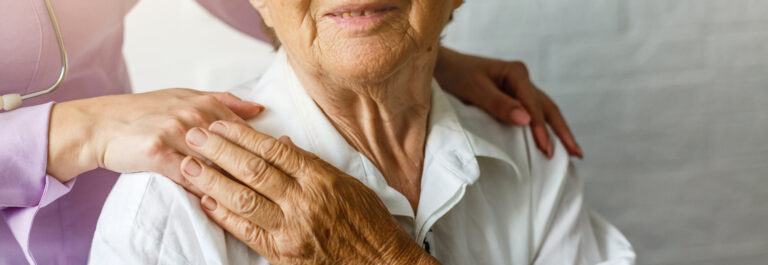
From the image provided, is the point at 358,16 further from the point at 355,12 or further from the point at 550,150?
the point at 550,150

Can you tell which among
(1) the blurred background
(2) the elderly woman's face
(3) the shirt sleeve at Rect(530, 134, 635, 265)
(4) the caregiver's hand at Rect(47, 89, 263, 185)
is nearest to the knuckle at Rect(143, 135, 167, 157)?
(4) the caregiver's hand at Rect(47, 89, 263, 185)

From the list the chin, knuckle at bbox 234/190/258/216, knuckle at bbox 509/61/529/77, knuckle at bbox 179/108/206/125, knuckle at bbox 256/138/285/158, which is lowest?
knuckle at bbox 509/61/529/77

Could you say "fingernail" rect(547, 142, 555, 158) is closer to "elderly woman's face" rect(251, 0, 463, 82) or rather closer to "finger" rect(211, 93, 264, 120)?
"elderly woman's face" rect(251, 0, 463, 82)

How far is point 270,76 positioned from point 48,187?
310 mm

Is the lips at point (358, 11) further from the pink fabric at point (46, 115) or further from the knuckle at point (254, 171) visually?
the pink fabric at point (46, 115)

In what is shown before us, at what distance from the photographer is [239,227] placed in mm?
845

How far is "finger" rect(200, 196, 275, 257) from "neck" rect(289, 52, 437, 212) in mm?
211

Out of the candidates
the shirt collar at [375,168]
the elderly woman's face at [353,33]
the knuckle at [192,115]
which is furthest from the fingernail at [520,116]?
the knuckle at [192,115]

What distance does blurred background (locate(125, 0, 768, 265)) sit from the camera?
1.71 meters

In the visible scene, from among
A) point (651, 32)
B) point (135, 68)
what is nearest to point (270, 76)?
point (135, 68)

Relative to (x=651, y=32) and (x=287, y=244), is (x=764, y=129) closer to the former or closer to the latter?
(x=651, y=32)

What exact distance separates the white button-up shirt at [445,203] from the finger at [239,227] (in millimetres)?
11

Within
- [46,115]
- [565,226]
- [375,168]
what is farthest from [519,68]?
[46,115]

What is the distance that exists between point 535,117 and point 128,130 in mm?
664
